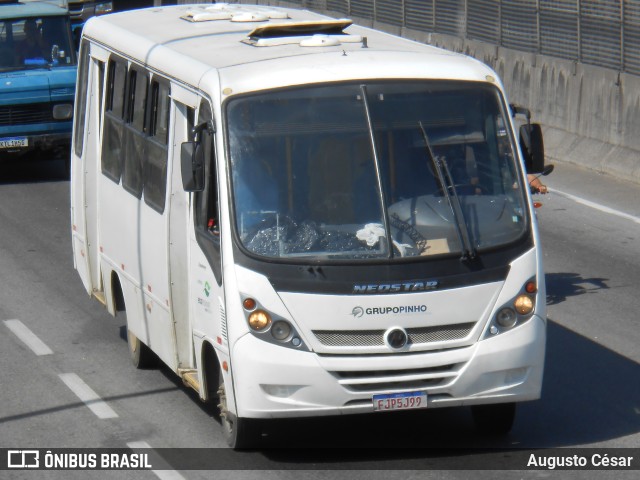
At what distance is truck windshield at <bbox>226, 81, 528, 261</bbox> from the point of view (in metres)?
8.38

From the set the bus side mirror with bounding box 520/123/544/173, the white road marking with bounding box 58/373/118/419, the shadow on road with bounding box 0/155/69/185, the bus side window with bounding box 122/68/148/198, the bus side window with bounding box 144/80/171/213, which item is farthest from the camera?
the shadow on road with bounding box 0/155/69/185

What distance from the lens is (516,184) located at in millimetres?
8766

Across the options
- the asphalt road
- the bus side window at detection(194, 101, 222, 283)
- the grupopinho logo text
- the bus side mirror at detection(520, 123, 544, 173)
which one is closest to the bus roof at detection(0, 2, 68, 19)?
the asphalt road

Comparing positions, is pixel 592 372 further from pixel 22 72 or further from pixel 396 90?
pixel 22 72

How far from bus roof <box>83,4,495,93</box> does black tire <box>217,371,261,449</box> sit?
6.57 feet

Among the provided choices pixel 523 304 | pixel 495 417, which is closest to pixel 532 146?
pixel 523 304

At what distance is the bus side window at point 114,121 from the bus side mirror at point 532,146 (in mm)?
3481

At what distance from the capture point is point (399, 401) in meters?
8.27

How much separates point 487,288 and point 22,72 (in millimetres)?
14384

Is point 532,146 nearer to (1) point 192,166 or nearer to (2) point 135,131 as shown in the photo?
(1) point 192,166

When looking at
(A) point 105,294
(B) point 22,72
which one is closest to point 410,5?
(B) point 22,72

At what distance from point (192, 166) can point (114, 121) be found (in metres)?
2.93

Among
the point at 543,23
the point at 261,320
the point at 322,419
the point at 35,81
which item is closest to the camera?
the point at 261,320

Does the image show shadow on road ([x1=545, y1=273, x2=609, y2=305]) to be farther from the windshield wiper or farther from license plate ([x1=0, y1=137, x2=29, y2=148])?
license plate ([x1=0, y1=137, x2=29, y2=148])
